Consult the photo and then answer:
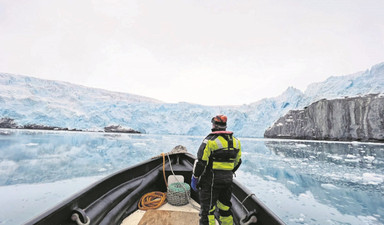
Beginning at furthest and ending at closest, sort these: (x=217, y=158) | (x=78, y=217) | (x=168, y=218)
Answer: (x=168, y=218), (x=217, y=158), (x=78, y=217)

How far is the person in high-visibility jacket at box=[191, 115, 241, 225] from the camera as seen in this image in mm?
2186

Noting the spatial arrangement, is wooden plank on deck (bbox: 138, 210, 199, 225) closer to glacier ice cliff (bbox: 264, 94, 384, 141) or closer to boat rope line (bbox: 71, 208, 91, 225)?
boat rope line (bbox: 71, 208, 91, 225)

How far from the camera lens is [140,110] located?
45719 mm

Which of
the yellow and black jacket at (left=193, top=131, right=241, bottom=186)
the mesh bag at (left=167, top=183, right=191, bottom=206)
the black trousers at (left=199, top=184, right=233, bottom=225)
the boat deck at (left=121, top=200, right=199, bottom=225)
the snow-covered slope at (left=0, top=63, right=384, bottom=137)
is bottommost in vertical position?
the boat deck at (left=121, top=200, right=199, bottom=225)

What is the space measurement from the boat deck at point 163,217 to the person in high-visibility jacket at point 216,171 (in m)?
0.43

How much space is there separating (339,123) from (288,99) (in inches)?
467

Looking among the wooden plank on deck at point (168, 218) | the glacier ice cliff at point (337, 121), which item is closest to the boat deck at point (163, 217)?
the wooden plank on deck at point (168, 218)

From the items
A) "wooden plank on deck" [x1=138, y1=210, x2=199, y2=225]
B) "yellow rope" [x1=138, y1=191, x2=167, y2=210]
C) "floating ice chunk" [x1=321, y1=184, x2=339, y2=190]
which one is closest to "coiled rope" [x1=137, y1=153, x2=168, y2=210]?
"yellow rope" [x1=138, y1=191, x2=167, y2=210]

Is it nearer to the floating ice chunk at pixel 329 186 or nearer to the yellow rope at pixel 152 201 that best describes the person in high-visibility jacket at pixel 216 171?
the yellow rope at pixel 152 201

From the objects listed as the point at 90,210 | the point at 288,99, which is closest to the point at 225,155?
the point at 90,210

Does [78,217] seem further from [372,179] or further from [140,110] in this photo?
[140,110]

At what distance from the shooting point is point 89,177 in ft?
25.2

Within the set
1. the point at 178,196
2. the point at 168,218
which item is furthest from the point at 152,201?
the point at 168,218

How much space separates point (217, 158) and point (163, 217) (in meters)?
1.30
